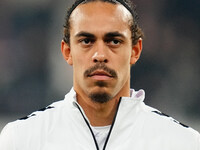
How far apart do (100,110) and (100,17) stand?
0.55 metres

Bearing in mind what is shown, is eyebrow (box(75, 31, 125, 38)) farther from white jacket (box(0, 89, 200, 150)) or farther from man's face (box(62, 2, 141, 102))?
white jacket (box(0, 89, 200, 150))

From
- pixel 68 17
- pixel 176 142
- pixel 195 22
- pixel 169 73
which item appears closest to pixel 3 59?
pixel 169 73

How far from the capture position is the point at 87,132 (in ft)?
8.64

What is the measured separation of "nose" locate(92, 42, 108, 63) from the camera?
2.54 metres

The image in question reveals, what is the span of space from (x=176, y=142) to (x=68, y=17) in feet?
3.39

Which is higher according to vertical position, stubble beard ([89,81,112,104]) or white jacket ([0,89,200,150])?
stubble beard ([89,81,112,104])

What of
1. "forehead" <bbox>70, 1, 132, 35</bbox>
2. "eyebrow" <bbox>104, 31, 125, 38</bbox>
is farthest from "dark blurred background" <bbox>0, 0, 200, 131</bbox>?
"eyebrow" <bbox>104, 31, 125, 38</bbox>

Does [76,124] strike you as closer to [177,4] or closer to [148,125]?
[148,125]

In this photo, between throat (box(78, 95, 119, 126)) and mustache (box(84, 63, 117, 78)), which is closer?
mustache (box(84, 63, 117, 78))

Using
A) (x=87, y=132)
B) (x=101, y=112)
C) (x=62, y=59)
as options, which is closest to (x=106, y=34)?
(x=101, y=112)

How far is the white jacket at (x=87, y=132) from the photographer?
2568 millimetres

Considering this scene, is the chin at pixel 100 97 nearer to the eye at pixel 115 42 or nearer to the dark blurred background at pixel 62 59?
the eye at pixel 115 42

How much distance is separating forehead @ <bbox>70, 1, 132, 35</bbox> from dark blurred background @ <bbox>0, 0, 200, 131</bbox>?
397cm

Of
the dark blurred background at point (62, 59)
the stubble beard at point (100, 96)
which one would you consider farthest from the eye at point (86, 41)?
the dark blurred background at point (62, 59)
